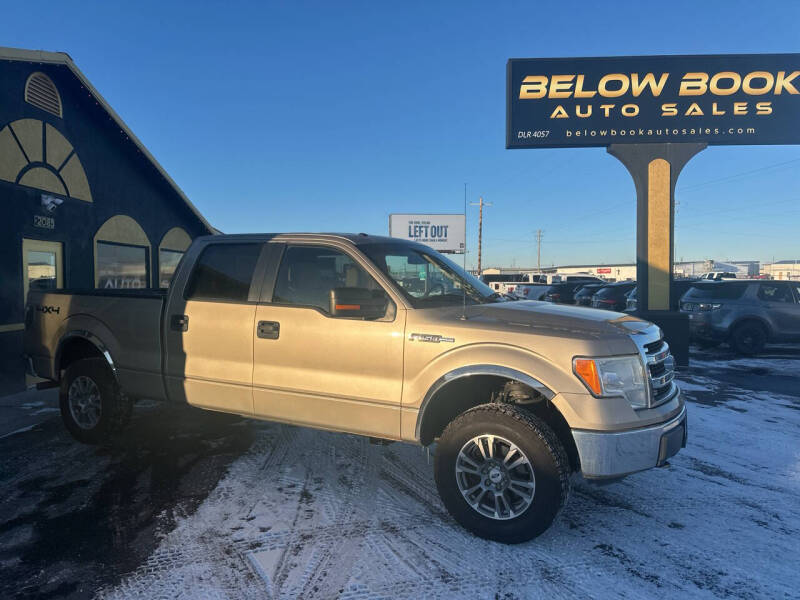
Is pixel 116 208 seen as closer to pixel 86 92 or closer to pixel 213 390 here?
pixel 86 92

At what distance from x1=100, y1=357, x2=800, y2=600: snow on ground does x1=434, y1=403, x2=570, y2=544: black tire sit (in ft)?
0.43

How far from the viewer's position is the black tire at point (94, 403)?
4.64 metres

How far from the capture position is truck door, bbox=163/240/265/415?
3920mm

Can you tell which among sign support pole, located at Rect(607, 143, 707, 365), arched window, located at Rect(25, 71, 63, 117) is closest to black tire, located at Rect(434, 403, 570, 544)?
sign support pole, located at Rect(607, 143, 707, 365)

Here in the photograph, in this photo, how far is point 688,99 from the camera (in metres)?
10.3

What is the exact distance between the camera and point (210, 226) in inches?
542

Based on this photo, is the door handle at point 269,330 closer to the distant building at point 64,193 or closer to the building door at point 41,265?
the distant building at point 64,193

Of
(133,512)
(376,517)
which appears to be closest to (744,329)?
(376,517)

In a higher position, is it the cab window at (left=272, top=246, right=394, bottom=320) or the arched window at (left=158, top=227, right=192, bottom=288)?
the arched window at (left=158, top=227, right=192, bottom=288)

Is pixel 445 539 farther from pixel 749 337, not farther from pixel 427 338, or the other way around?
pixel 749 337

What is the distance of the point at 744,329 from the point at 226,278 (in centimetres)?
1155

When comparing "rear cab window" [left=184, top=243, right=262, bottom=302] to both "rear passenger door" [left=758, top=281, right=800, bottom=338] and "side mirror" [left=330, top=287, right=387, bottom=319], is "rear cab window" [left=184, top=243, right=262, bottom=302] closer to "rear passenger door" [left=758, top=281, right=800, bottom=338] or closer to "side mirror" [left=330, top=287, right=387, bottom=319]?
"side mirror" [left=330, top=287, right=387, bottom=319]

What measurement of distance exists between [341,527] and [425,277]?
1.96m

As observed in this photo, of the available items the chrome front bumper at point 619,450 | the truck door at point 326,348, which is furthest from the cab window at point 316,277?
the chrome front bumper at point 619,450
